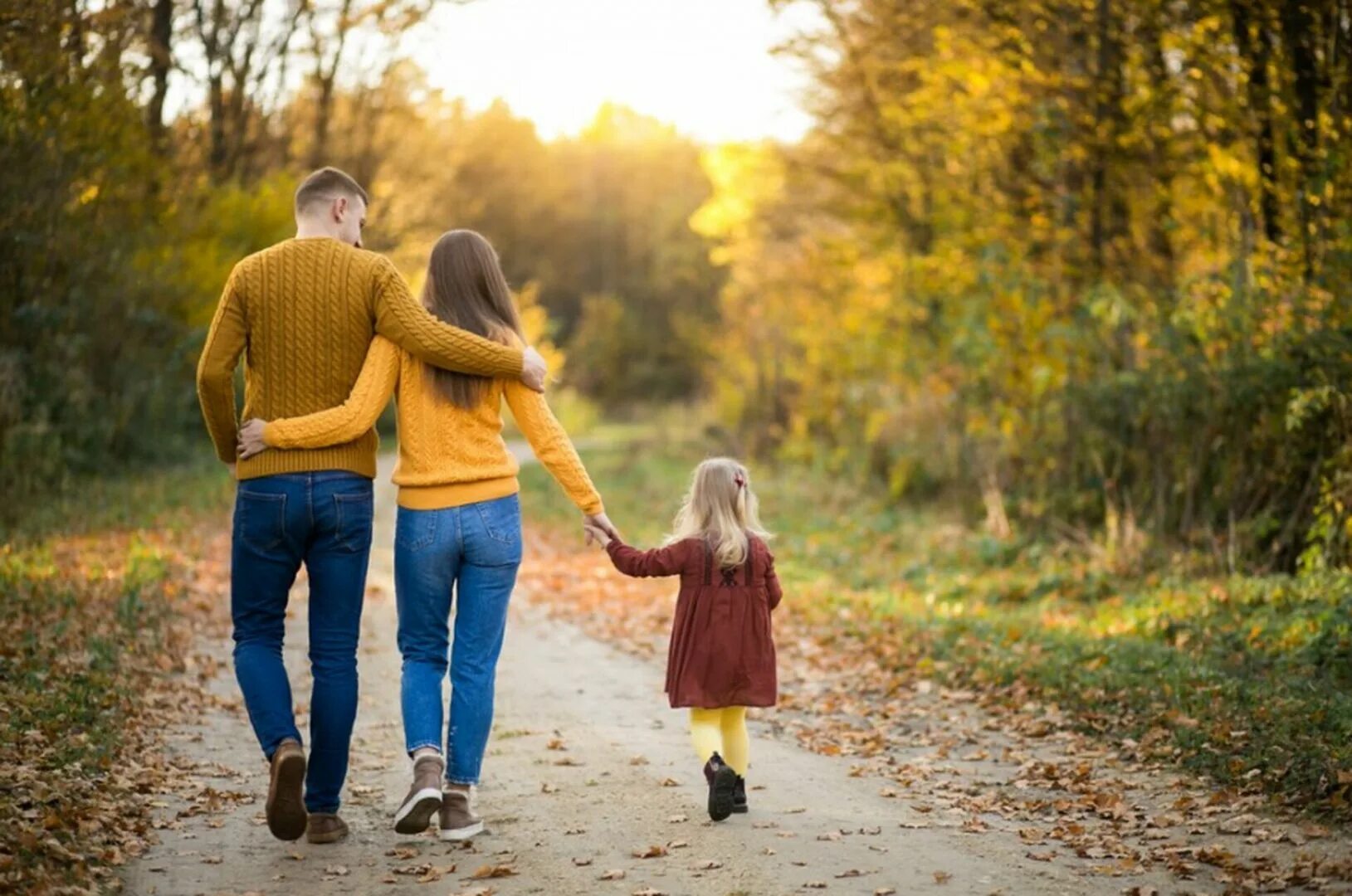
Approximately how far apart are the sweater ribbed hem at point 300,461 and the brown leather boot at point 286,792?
962mm

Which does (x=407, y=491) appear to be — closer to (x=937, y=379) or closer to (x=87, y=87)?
(x=87, y=87)

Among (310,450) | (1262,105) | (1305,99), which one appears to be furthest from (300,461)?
(1262,105)

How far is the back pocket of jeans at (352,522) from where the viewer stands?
17.1 ft

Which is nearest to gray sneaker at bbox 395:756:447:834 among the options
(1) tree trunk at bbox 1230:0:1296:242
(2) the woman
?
(2) the woman

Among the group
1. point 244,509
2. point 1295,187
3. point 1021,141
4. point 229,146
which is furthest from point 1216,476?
point 229,146

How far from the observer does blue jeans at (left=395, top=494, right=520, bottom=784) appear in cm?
532

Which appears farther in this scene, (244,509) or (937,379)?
(937,379)

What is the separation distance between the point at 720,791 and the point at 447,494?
1.56 metres

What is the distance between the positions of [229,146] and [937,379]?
38.8 ft

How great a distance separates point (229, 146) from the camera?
22.2 metres

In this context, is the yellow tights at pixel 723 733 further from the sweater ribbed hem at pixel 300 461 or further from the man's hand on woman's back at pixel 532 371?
the sweater ribbed hem at pixel 300 461

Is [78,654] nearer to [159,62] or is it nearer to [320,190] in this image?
[320,190]

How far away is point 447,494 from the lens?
532 centimetres

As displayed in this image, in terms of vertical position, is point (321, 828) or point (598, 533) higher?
point (598, 533)
